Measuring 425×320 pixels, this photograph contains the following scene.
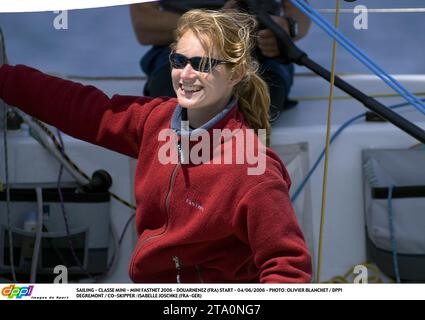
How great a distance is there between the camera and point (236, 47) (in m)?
1.66

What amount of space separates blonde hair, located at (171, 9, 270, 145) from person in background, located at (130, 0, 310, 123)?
0.49 m

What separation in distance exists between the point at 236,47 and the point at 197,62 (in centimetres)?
9

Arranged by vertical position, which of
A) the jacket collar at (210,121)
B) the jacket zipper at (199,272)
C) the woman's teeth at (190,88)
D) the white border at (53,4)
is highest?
the white border at (53,4)

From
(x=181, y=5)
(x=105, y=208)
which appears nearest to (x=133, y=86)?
(x=181, y=5)

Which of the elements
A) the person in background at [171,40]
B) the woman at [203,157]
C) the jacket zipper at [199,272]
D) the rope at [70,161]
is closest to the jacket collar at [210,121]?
the woman at [203,157]

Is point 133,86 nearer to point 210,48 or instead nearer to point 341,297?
point 210,48

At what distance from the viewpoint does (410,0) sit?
2.62m

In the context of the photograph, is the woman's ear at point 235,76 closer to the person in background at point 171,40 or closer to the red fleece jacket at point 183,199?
the red fleece jacket at point 183,199

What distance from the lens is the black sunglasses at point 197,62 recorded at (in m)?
1.61

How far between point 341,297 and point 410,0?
1355mm
